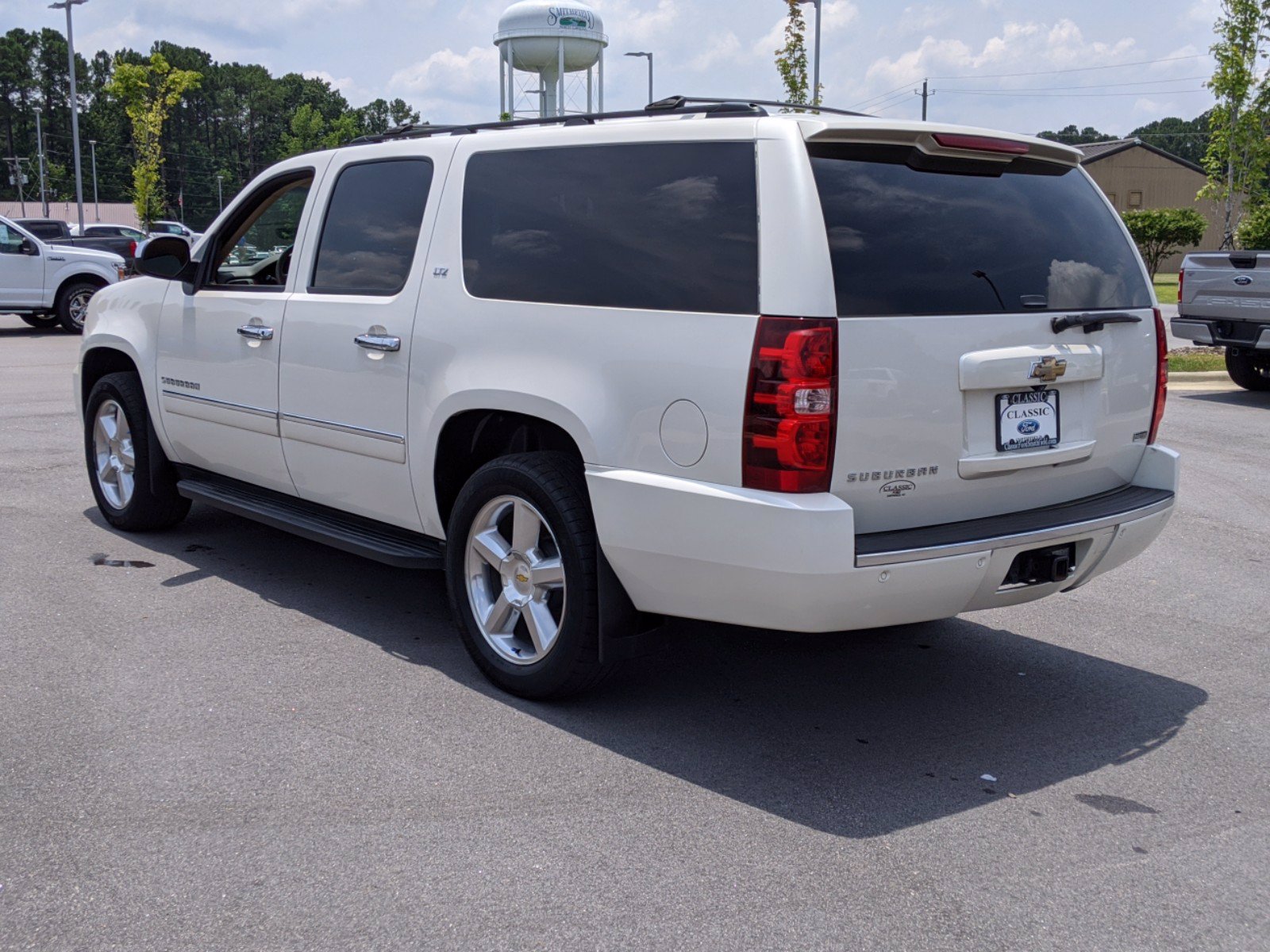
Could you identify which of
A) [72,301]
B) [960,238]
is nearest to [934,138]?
[960,238]

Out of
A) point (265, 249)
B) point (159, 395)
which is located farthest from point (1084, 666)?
point (159, 395)

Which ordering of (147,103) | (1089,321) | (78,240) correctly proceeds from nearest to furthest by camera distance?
(1089,321) → (78,240) → (147,103)

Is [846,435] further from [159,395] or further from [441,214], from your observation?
[159,395]

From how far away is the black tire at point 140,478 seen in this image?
6.40 m

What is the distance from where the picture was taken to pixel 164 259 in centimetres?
588

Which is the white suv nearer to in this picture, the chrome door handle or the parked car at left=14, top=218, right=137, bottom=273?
the chrome door handle

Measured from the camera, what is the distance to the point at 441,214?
4.73m

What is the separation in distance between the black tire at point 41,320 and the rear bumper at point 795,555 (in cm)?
1839

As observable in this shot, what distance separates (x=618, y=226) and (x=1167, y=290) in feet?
116

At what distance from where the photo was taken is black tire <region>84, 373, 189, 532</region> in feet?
21.0

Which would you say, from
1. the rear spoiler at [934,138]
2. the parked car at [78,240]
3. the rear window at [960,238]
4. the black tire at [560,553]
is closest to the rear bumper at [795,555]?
the black tire at [560,553]

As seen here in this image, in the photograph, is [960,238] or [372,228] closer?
[960,238]

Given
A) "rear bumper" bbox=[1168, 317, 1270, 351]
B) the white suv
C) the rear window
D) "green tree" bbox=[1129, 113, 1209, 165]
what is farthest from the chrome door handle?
"green tree" bbox=[1129, 113, 1209, 165]

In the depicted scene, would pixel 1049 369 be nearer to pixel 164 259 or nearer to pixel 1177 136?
pixel 164 259
